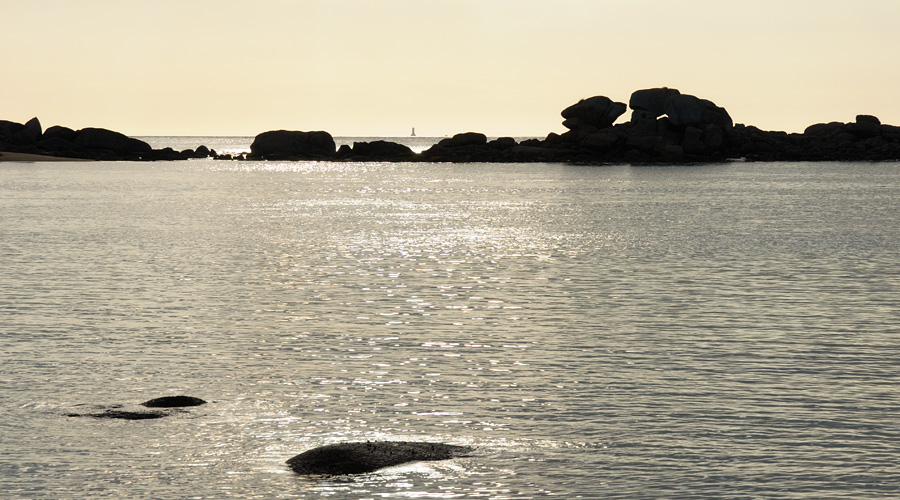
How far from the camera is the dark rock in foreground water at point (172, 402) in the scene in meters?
19.5

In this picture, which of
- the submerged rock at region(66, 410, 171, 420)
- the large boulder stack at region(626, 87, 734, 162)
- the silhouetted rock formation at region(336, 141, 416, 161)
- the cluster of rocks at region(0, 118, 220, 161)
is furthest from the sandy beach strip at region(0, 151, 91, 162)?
the submerged rock at region(66, 410, 171, 420)

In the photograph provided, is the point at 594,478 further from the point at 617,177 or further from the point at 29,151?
the point at 29,151

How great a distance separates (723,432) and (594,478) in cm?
328

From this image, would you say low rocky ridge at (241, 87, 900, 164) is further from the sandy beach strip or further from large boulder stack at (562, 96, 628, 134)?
the sandy beach strip

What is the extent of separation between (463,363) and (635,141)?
13467 cm

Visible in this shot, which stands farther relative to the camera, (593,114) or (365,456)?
(593,114)

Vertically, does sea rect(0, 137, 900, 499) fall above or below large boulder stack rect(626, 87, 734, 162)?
below

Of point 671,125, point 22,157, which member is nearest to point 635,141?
point 671,125

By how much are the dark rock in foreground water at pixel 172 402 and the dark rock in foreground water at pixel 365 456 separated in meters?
4.18

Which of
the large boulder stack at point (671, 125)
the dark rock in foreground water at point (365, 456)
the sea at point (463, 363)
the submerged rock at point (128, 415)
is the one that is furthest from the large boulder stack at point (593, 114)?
the dark rock in foreground water at point (365, 456)

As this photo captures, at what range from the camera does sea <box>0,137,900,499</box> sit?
51.2ft

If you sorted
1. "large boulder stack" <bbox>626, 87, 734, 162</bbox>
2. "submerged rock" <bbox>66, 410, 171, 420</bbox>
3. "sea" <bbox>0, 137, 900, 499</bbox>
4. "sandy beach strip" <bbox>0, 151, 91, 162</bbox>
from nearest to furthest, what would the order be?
"sea" <bbox>0, 137, 900, 499</bbox>, "submerged rock" <bbox>66, 410, 171, 420</bbox>, "large boulder stack" <bbox>626, 87, 734, 162</bbox>, "sandy beach strip" <bbox>0, 151, 91, 162</bbox>

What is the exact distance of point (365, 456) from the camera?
16.0 metres

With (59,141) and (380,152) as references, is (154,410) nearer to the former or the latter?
(380,152)
